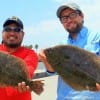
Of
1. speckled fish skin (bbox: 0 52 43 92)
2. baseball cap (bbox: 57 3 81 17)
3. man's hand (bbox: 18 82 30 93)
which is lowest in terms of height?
man's hand (bbox: 18 82 30 93)

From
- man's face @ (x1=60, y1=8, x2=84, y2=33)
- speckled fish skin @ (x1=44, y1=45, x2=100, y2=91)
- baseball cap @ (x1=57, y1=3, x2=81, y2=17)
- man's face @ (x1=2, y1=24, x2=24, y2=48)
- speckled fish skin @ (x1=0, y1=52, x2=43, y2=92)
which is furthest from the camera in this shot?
man's face @ (x1=2, y1=24, x2=24, y2=48)

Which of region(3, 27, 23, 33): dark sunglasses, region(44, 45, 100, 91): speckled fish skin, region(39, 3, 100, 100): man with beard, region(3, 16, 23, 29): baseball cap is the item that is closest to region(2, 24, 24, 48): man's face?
region(3, 27, 23, 33): dark sunglasses

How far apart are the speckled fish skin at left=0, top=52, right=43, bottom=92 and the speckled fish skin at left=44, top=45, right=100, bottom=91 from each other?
2.12ft

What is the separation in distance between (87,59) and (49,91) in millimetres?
10224

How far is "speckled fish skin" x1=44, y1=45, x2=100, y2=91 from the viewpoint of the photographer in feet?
23.0

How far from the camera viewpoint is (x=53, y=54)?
277 inches

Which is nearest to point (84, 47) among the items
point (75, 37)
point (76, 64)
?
point (75, 37)

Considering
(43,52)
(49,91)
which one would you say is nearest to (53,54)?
(43,52)

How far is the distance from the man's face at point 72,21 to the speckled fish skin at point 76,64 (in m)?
1.17

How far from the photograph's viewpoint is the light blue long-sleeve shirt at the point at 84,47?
25.6ft

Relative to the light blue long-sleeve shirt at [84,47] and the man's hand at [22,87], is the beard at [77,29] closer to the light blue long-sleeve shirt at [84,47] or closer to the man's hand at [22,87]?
the light blue long-sleeve shirt at [84,47]

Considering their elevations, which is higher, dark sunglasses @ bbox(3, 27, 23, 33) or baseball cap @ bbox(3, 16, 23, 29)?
baseball cap @ bbox(3, 16, 23, 29)

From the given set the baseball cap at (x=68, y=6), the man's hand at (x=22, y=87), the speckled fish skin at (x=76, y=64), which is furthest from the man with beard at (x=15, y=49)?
the speckled fish skin at (x=76, y=64)

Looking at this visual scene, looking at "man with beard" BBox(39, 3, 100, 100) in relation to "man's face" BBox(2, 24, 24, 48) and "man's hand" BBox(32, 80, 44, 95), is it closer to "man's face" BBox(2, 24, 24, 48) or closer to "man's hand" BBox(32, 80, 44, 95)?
"man's hand" BBox(32, 80, 44, 95)
